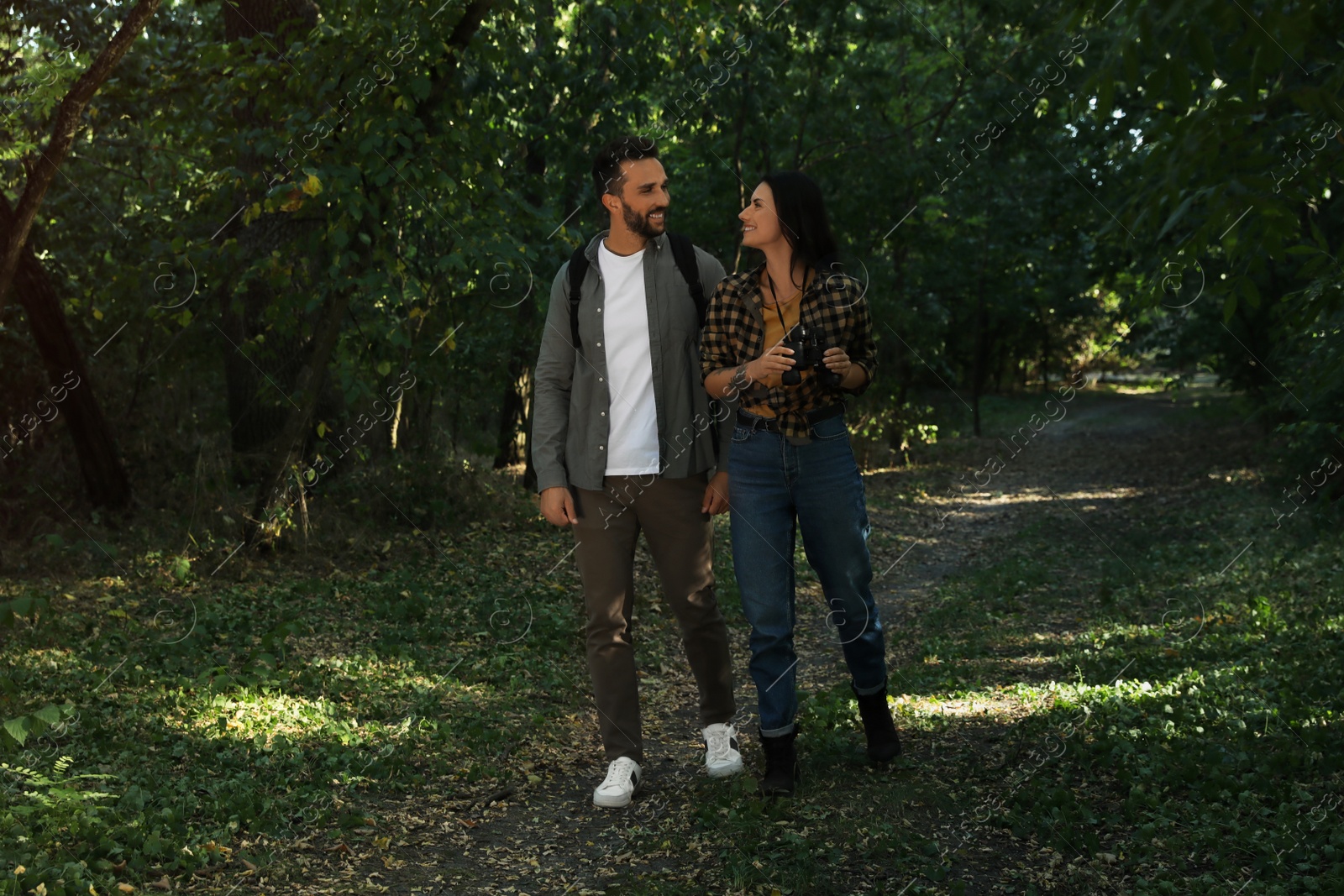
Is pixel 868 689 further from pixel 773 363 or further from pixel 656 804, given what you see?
pixel 773 363

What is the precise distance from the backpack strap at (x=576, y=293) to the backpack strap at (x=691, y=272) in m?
0.34

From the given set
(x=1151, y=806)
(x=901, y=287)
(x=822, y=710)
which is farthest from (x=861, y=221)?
(x=1151, y=806)

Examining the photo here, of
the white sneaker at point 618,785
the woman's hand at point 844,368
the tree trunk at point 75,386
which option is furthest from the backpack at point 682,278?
the tree trunk at point 75,386

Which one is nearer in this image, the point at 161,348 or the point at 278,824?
the point at 278,824

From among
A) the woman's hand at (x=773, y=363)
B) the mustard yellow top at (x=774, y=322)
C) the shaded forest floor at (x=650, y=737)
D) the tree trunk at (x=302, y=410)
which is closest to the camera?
the shaded forest floor at (x=650, y=737)

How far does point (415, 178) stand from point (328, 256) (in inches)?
61.8

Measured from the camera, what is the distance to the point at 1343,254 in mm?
3516

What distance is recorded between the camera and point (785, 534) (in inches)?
156

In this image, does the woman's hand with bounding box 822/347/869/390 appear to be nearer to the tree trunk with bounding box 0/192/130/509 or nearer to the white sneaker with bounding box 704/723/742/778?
the white sneaker with bounding box 704/723/742/778

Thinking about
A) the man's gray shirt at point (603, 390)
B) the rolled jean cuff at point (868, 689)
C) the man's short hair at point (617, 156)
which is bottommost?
the rolled jean cuff at point (868, 689)

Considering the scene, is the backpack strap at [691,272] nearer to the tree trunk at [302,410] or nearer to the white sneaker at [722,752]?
the white sneaker at [722,752]

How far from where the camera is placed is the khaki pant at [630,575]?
4.14 m

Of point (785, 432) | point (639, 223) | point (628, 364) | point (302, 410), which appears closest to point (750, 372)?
point (785, 432)

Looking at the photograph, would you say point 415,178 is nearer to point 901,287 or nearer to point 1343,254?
point 1343,254
